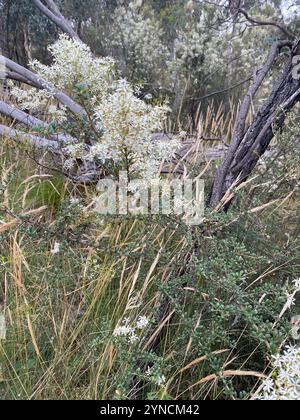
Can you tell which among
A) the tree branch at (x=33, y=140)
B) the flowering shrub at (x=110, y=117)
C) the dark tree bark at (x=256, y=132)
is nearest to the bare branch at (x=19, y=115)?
the tree branch at (x=33, y=140)

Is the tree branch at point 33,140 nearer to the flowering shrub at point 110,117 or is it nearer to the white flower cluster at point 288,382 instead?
the flowering shrub at point 110,117

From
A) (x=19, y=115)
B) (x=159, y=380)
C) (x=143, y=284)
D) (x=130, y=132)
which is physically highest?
(x=19, y=115)

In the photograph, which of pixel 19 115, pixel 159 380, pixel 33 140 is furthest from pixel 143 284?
pixel 19 115

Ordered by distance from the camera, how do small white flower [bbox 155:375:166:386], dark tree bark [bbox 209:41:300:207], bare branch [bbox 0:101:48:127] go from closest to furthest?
1. small white flower [bbox 155:375:166:386]
2. dark tree bark [bbox 209:41:300:207]
3. bare branch [bbox 0:101:48:127]

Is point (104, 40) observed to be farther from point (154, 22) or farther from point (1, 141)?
point (1, 141)

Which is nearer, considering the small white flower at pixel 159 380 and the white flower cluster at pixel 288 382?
the white flower cluster at pixel 288 382

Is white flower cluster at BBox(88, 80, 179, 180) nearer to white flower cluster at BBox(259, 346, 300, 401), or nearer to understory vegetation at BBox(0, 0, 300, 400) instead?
understory vegetation at BBox(0, 0, 300, 400)

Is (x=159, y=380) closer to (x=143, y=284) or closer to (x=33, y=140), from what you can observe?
(x=143, y=284)

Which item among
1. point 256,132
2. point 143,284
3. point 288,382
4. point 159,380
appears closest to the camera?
point 288,382

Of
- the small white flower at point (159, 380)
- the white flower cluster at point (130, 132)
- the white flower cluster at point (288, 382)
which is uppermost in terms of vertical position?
the white flower cluster at point (130, 132)

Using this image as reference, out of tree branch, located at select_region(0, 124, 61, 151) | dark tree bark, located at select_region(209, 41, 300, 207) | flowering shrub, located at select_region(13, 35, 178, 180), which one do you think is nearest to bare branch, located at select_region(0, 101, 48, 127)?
tree branch, located at select_region(0, 124, 61, 151)

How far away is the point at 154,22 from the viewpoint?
6.54 meters

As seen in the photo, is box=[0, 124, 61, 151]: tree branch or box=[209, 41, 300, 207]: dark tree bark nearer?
box=[209, 41, 300, 207]: dark tree bark

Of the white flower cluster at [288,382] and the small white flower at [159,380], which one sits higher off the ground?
the white flower cluster at [288,382]
